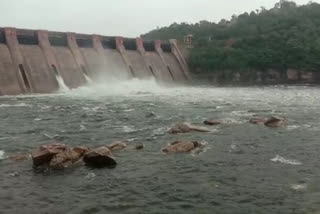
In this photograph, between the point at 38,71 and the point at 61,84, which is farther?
the point at 61,84

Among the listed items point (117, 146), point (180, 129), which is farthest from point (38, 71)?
point (117, 146)

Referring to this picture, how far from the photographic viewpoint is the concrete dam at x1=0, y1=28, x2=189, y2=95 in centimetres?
4058

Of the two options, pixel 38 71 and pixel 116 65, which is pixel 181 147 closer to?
pixel 38 71

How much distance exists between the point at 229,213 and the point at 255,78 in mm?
56302

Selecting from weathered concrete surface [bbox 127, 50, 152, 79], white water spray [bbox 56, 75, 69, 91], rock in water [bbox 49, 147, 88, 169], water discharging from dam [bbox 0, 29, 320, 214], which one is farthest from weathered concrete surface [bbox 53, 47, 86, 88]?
rock in water [bbox 49, 147, 88, 169]

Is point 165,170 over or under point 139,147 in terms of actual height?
under

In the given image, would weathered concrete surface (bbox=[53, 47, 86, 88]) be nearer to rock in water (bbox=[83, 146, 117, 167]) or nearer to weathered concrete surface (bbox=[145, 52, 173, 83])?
weathered concrete surface (bbox=[145, 52, 173, 83])

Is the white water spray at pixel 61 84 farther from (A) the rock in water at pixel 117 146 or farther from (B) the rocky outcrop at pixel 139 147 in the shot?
(B) the rocky outcrop at pixel 139 147

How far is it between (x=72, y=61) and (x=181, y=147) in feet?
108

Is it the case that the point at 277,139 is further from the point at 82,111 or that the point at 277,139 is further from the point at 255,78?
the point at 255,78

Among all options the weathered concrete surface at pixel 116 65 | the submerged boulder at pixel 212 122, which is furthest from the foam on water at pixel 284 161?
the weathered concrete surface at pixel 116 65

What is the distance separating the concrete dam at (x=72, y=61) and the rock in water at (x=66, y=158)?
1011 inches

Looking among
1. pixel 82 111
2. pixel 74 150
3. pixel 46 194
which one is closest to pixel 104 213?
pixel 46 194

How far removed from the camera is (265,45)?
67812 mm
